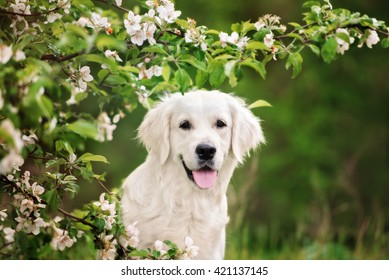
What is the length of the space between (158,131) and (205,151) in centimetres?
43

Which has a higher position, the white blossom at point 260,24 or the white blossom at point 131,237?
the white blossom at point 260,24

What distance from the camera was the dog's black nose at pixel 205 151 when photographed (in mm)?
3588

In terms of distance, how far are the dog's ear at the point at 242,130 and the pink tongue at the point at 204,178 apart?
24 cm

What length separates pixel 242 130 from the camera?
3980 millimetres

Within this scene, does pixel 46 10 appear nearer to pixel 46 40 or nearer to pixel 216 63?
pixel 46 40

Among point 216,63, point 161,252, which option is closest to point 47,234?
point 161,252

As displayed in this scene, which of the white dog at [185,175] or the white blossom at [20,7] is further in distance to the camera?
the white dog at [185,175]

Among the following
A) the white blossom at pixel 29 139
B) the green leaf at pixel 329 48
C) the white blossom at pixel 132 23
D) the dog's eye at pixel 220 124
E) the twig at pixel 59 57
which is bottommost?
the white blossom at pixel 29 139

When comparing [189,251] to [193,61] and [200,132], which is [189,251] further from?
[193,61]

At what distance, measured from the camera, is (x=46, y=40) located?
293cm

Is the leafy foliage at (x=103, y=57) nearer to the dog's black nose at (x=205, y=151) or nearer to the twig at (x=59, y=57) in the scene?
→ the twig at (x=59, y=57)

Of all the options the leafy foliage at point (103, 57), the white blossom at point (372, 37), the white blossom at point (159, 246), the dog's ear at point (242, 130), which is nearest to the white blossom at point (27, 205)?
the leafy foliage at point (103, 57)

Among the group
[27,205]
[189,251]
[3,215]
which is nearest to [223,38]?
[189,251]

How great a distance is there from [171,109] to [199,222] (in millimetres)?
683
